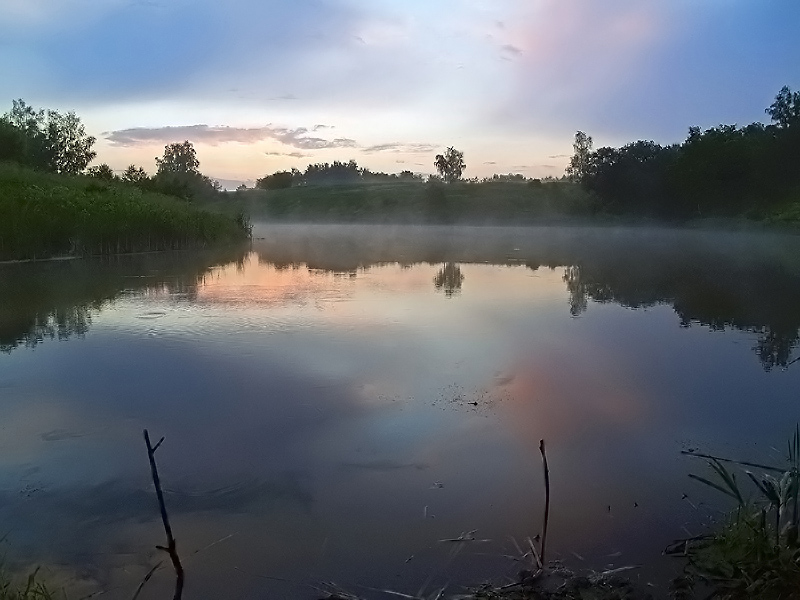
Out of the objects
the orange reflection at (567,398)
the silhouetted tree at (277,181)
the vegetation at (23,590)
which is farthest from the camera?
the silhouetted tree at (277,181)

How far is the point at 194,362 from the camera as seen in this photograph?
23.6 ft

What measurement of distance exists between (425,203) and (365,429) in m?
65.5

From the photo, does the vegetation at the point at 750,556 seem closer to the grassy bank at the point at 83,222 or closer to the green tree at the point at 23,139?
the grassy bank at the point at 83,222

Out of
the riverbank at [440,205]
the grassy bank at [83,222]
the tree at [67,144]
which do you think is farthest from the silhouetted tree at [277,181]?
the grassy bank at [83,222]

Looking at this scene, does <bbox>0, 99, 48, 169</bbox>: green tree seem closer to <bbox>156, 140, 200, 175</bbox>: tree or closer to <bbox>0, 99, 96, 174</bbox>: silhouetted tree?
<bbox>0, 99, 96, 174</bbox>: silhouetted tree

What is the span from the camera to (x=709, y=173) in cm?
4222

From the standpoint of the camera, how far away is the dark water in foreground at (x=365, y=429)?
11.6 feet

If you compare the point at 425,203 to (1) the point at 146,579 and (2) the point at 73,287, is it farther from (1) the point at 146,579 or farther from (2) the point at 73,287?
(1) the point at 146,579

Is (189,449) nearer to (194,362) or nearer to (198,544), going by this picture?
(198,544)

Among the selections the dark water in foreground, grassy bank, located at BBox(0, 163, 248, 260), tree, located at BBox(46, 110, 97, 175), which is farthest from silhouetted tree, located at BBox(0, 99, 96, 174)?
the dark water in foreground

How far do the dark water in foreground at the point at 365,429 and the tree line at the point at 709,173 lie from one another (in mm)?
34310

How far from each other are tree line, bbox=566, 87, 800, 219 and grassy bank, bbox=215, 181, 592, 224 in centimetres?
395

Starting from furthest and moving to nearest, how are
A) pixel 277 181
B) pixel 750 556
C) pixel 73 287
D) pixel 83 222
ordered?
pixel 277 181 → pixel 83 222 → pixel 73 287 → pixel 750 556

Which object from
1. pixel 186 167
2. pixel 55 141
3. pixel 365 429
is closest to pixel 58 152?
pixel 55 141
